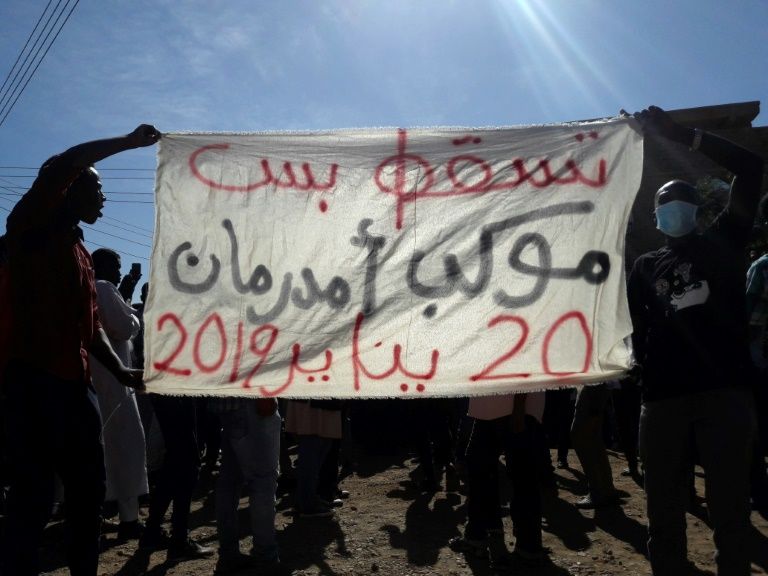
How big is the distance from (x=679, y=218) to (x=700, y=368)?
0.62 meters

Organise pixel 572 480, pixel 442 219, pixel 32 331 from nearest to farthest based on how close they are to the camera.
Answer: pixel 32 331
pixel 442 219
pixel 572 480

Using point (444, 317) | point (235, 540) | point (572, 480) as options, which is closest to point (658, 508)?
point (444, 317)

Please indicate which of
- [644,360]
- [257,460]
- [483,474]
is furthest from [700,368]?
[257,460]

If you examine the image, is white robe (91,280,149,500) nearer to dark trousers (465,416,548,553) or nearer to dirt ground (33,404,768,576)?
dirt ground (33,404,768,576)

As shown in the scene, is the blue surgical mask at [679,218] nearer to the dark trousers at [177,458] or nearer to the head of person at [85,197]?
the head of person at [85,197]

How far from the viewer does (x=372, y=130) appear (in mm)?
2900

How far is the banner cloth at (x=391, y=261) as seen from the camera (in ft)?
8.80

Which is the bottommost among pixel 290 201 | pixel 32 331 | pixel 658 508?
pixel 658 508

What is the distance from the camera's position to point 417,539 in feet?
14.8

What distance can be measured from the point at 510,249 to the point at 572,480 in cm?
450

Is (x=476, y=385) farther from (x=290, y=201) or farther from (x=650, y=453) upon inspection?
(x=290, y=201)

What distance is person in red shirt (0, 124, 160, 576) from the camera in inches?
92.7

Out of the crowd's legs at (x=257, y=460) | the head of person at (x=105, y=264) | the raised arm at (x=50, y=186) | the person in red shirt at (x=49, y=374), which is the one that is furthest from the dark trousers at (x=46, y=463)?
the head of person at (x=105, y=264)

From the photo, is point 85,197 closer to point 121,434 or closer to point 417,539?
point 121,434
